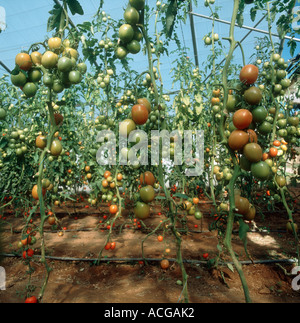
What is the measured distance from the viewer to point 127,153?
4.00 ft

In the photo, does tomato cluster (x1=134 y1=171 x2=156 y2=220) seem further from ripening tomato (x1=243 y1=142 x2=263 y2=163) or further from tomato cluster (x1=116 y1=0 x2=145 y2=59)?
tomato cluster (x1=116 y1=0 x2=145 y2=59)

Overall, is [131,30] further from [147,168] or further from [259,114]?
[147,168]

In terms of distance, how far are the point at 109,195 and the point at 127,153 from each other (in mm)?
1630

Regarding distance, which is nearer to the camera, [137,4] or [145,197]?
[137,4]

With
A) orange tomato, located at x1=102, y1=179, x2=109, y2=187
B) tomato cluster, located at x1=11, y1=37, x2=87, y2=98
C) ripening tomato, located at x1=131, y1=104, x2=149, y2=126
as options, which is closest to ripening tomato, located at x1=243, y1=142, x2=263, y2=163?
ripening tomato, located at x1=131, y1=104, x2=149, y2=126

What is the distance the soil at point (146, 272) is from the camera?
1755 millimetres

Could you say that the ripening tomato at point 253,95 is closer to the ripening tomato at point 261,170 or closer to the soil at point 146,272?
the ripening tomato at point 261,170

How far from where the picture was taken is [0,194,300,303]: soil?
5.76 feet

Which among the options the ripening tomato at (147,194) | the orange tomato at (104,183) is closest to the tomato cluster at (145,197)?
the ripening tomato at (147,194)

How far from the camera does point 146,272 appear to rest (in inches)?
85.8

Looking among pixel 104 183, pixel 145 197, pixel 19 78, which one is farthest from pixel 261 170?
pixel 104 183

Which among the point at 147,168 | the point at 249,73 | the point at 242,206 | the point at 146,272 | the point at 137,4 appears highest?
the point at 137,4
